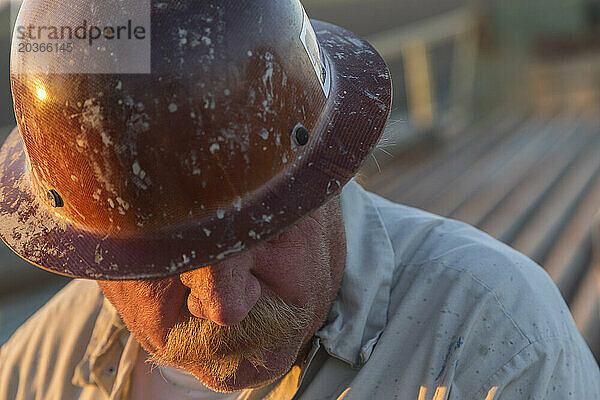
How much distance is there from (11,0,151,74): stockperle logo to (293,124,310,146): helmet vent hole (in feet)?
0.91

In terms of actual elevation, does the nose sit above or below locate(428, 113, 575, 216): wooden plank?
above

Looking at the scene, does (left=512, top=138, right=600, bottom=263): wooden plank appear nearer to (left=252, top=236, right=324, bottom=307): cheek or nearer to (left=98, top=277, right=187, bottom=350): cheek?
(left=252, top=236, right=324, bottom=307): cheek

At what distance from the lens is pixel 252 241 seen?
1195 millimetres

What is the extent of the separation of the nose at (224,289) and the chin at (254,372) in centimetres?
16

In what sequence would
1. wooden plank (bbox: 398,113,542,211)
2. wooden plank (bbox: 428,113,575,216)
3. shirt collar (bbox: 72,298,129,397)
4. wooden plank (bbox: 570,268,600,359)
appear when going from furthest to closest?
1. wooden plank (bbox: 398,113,542,211)
2. wooden plank (bbox: 428,113,575,216)
3. wooden plank (bbox: 570,268,600,359)
4. shirt collar (bbox: 72,298,129,397)

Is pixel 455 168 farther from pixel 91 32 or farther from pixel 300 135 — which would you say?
pixel 91 32

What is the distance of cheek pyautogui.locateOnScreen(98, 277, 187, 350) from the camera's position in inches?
55.2

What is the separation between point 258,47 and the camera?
1.17 metres

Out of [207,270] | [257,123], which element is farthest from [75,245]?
[257,123]

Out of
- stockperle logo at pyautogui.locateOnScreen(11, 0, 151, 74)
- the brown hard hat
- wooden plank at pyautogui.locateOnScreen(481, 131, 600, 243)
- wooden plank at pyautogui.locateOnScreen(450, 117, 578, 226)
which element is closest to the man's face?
the brown hard hat

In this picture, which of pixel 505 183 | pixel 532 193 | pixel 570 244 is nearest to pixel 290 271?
pixel 570 244

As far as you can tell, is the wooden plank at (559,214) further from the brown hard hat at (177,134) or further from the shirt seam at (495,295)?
the brown hard hat at (177,134)

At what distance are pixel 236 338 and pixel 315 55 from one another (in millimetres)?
565

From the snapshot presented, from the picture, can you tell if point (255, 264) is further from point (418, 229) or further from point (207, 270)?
point (418, 229)
